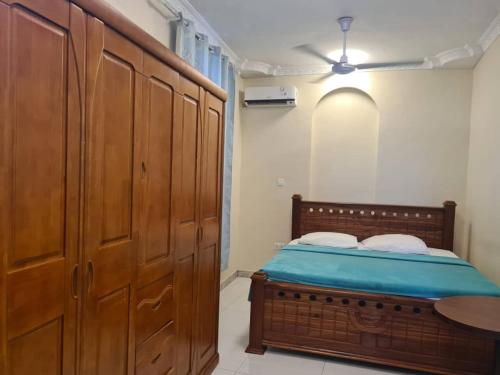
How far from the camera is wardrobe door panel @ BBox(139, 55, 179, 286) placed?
158 centimetres

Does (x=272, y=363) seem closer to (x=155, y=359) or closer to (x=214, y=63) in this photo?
(x=155, y=359)

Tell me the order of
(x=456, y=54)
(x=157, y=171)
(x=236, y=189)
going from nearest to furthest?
(x=157, y=171) < (x=456, y=54) < (x=236, y=189)

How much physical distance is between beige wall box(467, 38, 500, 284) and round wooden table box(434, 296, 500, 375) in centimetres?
106

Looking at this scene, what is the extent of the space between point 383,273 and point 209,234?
138 centimetres

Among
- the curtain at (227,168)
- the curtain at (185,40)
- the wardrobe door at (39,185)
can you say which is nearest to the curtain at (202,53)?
the curtain at (185,40)

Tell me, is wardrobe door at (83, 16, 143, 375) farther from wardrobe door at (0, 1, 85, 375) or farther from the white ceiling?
the white ceiling

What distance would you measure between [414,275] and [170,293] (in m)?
1.83

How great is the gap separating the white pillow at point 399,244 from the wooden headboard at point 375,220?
275mm

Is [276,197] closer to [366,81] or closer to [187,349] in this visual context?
[366,81]

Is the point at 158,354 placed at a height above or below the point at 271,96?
below

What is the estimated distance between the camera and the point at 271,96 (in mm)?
4391

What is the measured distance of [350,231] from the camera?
13.6 feet

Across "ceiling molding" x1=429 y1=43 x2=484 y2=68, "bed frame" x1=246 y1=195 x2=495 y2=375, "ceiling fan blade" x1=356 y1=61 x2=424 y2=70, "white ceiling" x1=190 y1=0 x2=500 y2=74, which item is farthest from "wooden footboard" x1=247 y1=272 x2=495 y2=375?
"ceiling fan blade" x1=356 y1=61 x2=424 y2=70

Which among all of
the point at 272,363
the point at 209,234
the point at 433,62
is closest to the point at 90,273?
the point at 209,234
